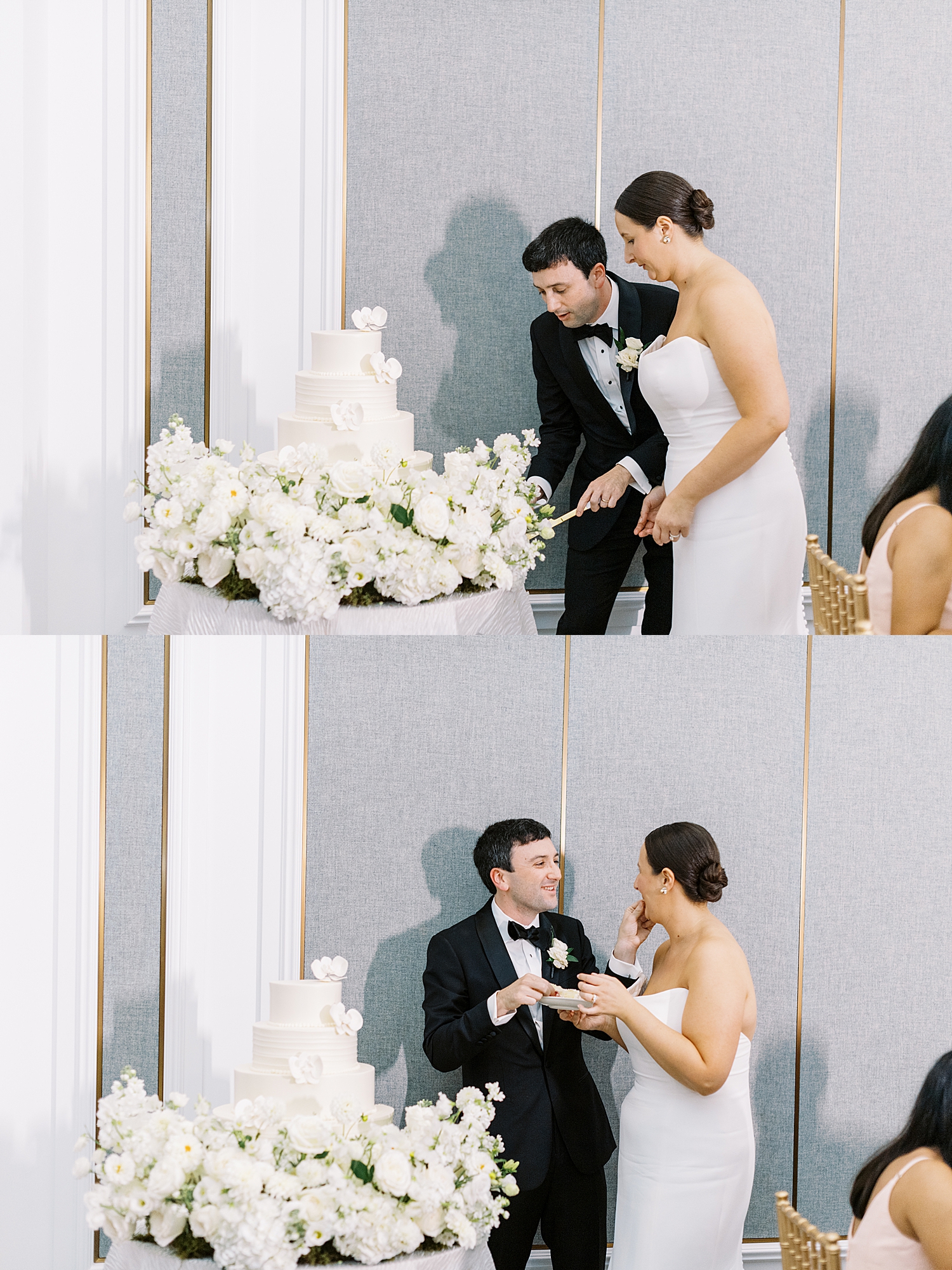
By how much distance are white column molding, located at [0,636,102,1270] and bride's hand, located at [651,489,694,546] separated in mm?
1598

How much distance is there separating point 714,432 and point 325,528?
104 centimetres

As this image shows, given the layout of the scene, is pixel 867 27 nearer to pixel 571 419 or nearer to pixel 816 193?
pixel 816 193

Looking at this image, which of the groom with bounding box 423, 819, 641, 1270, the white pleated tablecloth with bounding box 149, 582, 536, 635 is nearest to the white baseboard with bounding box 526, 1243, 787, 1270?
the groom with bounding box 423, 819, 641, 1270

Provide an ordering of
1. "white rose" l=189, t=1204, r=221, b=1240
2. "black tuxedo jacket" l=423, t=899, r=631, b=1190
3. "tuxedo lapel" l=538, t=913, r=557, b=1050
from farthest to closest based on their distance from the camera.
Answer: "tuxedo lapel" l=538, t=913, r=557, b=1050 → "black tuxedo jacket" l=423, t=899, r=631, b=1190 → "white rose" l=189, t=1204, r=221, b=1240

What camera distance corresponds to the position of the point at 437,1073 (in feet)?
12.3

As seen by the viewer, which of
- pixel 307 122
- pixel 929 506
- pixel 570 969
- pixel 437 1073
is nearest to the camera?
pixel 929 506

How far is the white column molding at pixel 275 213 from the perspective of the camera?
4.12m

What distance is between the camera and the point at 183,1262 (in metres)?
2.41

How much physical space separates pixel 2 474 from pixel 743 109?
8.68ft

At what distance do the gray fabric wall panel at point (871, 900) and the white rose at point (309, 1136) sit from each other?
1835 mm

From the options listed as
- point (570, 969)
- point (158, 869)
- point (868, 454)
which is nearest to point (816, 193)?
point (868, 454)

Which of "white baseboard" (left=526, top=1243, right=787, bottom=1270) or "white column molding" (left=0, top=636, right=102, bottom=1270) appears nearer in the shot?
"white column molding" (left=0, top=636, right=102, bottom=1270)

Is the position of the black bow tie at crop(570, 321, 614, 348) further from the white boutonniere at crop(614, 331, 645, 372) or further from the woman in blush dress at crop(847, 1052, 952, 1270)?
the woman in blush dress at crop(847, 1052, 952, 1270)

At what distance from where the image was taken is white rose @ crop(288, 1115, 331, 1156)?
8.21ft
